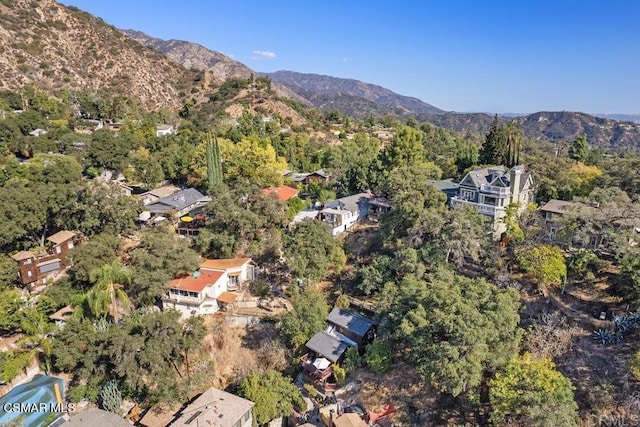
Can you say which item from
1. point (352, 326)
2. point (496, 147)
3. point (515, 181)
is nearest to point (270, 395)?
point (352, 326)

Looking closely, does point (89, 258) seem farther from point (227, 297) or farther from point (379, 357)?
point (379, 357)

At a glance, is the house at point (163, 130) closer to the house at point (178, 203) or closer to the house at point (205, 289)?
the house at point (178, 203)

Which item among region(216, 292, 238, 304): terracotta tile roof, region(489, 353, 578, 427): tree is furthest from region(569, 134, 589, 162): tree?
region(216, 292, 238, 304): terracotta tile roof

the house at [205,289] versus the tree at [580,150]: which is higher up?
the tree at [580,150]

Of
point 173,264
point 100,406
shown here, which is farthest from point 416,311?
point 100,406

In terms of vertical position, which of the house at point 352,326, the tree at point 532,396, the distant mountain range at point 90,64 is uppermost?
the distant mountain range at point 90,64

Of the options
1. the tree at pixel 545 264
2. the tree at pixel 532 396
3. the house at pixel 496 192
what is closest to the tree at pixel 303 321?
the tree at pixel 532 396
